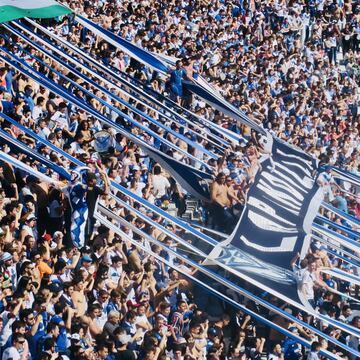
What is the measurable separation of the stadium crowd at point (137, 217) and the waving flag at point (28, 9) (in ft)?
2.03

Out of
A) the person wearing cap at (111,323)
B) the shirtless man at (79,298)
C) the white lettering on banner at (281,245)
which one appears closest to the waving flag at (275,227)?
the white lettering on banner at (281,245)

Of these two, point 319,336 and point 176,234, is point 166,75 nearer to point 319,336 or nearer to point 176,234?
point 176,234

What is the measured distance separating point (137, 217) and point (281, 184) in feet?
6.61

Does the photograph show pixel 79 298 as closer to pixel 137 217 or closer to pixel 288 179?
pixel 137 217

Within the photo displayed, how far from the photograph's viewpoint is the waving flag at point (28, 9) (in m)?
17.3

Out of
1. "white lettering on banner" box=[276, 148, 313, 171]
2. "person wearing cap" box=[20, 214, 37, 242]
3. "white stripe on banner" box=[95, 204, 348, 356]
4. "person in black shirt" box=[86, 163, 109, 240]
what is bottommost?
"person wearing cap" box=[20, 214, 37, 242]

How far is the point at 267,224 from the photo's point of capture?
16.1 m

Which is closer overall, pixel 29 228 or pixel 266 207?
pixel 29 228

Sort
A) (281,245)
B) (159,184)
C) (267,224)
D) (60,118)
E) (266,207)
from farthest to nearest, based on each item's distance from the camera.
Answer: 1. (159,184)
2. (60,118)
3. (266,207)
4. (267,224)
5. (281,245)

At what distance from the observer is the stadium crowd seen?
13.9 m

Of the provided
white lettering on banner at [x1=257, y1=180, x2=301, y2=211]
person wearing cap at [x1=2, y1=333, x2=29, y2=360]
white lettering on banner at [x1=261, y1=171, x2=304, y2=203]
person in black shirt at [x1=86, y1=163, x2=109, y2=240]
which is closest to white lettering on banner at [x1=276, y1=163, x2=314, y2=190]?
white lettering on banner at [x1=261, y1=171, x2=304, y2=203]

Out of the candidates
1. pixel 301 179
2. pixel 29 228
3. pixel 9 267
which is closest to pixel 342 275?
pixel 301 179

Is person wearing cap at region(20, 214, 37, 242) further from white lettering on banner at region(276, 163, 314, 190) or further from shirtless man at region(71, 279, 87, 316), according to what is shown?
white lettering on banner at region(276, 163, 314, 190)

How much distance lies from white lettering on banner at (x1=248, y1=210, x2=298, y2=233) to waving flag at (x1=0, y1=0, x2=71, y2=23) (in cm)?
444
